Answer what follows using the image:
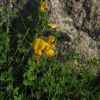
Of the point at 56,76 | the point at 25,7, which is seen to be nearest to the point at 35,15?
the point at 25,7

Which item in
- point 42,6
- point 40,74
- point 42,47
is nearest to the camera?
point 42,47

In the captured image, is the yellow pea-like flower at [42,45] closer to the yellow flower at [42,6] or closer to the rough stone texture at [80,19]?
the yellow flower at [42,6]

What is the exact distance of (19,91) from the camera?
4359 mm

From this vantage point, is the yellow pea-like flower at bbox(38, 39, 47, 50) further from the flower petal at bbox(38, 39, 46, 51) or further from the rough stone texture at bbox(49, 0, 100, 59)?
the rough stone texture at bbox(49, 0, 100, 59)

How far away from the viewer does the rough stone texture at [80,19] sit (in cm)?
467

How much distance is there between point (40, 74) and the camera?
14.6 feet

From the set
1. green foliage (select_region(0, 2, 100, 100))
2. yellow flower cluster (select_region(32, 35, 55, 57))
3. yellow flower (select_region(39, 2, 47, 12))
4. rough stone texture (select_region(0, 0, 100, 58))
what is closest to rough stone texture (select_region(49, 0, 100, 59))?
rough stone texture (select_region(0, 0, 100, 58))

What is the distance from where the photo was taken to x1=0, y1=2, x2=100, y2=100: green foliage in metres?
4.23

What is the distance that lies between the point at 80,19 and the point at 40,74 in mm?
810

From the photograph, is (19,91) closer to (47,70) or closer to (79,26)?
(47,70)

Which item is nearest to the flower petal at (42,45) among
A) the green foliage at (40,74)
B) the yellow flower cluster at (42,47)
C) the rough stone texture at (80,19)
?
the yellow flower cluster at (42,47)

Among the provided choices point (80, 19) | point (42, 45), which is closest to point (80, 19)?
point (80, 19)

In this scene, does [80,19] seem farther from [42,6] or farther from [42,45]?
[42,45]

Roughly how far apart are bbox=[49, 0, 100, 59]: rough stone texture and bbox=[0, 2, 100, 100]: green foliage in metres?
0.20
